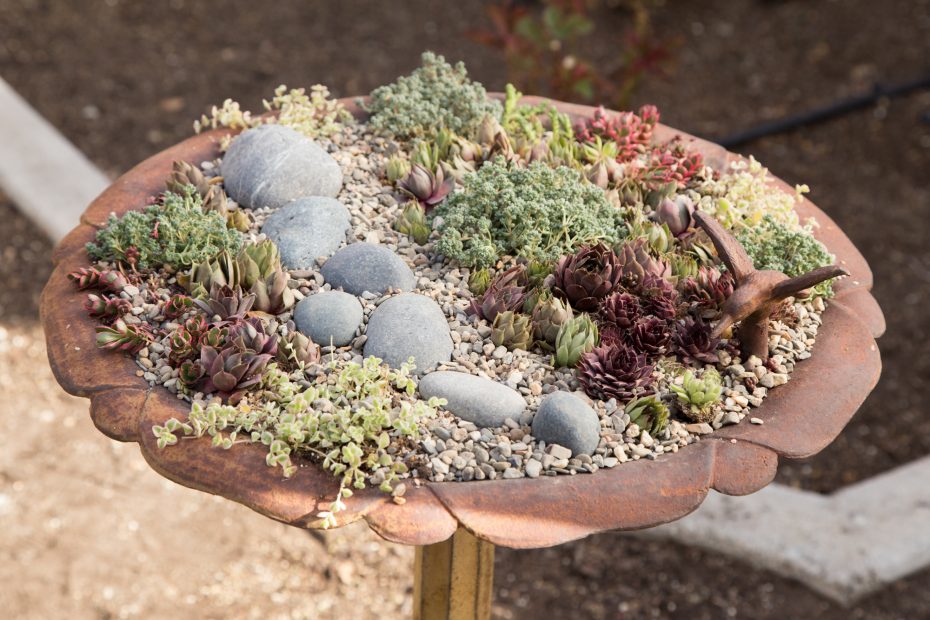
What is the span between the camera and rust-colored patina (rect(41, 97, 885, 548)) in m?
1.68

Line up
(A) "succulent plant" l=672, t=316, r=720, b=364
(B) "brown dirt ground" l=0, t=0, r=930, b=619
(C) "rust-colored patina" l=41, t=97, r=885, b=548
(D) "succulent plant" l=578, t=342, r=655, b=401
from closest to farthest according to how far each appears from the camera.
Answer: (C) "rust-colored patina" l=41, t=97, r=885, b=548 < (D) "succulent plant" l=578, t=342, r=655, b=401 < (A) "succulent plant" l=672, t=316, r=720, b=364 < (B) "brown dirt ground" l=0, t=0, r=930, b=619

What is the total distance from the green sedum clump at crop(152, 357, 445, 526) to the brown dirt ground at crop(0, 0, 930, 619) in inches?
68.2

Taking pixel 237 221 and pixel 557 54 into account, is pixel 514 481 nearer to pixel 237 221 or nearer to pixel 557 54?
pixel 237 221

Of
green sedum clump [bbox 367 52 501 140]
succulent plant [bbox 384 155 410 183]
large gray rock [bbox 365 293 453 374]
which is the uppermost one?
green sedum clump [bbox 367 52 501 140]

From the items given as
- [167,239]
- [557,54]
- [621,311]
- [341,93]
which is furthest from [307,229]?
[341,93]

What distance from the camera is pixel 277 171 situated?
2496mm

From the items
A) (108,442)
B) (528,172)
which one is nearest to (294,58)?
(108,442)

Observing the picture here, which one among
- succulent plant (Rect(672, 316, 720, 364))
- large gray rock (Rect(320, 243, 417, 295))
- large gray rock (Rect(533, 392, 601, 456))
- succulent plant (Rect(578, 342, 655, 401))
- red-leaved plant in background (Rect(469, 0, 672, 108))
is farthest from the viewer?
red-leaved plant in background (Rect(469, 0, 672, 108))

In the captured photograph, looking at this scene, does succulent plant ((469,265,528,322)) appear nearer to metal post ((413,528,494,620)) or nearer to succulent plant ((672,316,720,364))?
succulent plant ((672,316,720,364))

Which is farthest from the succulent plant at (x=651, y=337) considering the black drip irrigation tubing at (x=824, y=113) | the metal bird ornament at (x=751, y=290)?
the black drip irrigation tubing at (x=824, y=113)

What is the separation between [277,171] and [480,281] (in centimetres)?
63

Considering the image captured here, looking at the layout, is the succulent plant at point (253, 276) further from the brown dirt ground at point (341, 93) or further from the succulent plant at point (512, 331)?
the brown dirt ground at point (341, 93)

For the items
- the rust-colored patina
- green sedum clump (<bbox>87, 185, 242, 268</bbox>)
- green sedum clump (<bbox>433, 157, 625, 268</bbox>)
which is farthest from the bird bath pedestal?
green sedum clump (<bbox>433, 157, 625, 268</bbox>)

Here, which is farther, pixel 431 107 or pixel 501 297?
pixel 431 107
